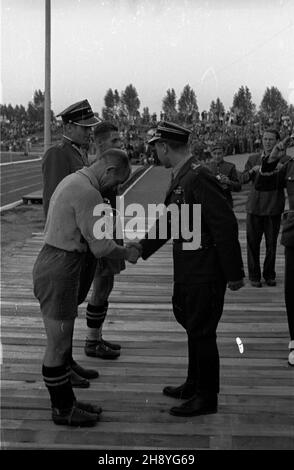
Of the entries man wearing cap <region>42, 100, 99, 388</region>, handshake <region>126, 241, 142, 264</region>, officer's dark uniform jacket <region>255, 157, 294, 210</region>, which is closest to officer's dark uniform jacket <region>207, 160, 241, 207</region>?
officer's dark uniform jacket <region>255, 157, 294, 210</region>

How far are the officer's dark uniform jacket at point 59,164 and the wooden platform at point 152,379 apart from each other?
1.25 m

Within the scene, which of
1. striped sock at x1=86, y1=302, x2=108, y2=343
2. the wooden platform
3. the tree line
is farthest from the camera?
the tree line

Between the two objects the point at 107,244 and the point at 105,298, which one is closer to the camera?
the point at 107,244

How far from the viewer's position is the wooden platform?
3.26 m

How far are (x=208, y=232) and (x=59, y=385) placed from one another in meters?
1.14

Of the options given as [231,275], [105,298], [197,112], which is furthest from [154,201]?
[231,275]

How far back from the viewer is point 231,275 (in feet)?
11.1

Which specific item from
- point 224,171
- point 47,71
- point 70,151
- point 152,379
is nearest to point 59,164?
point 70,151

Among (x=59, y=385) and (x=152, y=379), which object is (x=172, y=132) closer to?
(x=59, y=385)

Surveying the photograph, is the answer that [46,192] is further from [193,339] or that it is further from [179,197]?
[193,339]

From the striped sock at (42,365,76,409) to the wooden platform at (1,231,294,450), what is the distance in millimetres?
133

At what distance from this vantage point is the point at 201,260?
3443mm

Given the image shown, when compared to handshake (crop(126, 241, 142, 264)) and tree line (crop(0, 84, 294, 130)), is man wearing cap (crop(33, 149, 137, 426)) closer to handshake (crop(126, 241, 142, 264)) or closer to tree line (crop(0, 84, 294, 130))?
handshake (crop(126, 241, 142, 264))
